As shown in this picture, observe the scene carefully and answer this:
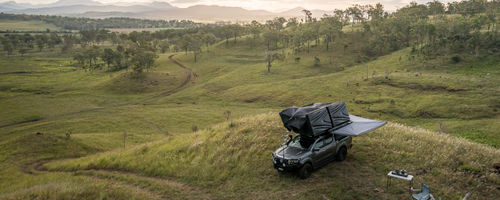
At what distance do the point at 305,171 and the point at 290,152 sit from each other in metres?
1.33

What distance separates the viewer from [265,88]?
252 feet

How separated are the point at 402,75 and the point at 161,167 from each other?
65.0 metres

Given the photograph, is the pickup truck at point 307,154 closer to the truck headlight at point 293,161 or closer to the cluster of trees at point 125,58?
the truck headlight at point 293,161

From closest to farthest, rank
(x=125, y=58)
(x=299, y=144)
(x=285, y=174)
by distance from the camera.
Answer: (x=299, y=144)
(x=285, y=174)
(x=125, y=58)

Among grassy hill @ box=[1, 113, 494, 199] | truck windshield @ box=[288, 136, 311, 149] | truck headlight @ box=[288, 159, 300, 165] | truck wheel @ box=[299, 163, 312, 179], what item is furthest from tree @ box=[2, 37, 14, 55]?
truck wheel @ box=[299, 163, 312, 179]

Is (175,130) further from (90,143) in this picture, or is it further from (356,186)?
(356,186)

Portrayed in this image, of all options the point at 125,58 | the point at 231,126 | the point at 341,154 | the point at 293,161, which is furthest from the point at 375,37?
the point at 293,161

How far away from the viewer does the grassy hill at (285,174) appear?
1557 cm

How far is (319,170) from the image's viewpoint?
17.5m

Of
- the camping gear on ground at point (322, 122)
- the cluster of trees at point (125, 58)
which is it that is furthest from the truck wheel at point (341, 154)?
the cluster of trees at point (125, 58)

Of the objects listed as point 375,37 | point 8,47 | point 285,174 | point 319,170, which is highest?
point 375,37

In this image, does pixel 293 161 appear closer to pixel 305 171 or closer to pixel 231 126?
pixel 305 171

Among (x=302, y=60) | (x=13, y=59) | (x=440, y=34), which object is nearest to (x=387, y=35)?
(x=440, y=34)

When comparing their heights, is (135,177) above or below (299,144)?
below
